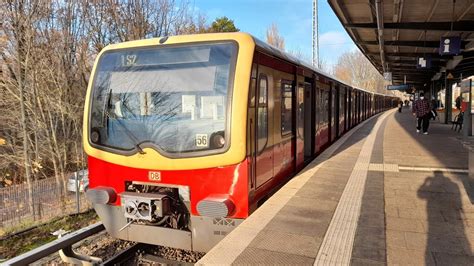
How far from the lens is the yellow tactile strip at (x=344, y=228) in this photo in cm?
324

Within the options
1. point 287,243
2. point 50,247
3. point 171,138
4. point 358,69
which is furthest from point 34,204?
point 358,69

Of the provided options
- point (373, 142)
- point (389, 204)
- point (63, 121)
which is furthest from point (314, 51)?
point (389, 204)

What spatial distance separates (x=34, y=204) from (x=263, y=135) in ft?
33.5

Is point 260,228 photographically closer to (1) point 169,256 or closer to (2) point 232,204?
(2) point 232,204

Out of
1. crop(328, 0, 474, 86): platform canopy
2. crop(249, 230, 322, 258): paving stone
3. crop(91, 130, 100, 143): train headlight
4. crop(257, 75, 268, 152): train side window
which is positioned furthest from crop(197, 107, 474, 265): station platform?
crop(328, 0, 474, 86): platform canopy

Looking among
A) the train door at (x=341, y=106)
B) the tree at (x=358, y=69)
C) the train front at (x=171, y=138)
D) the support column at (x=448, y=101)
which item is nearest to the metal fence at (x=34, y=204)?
the train front at (x=171, y=138)

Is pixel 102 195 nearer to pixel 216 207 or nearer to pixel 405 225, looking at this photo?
pixel 216 207

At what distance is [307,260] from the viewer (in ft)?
10.4

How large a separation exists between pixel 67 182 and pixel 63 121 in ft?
9.13

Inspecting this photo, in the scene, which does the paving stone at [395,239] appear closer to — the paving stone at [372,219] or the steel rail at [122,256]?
the paving stone at [372,219]

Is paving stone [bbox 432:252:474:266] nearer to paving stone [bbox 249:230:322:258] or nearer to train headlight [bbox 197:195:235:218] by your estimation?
paving stone [bbox 249:230:322:258]

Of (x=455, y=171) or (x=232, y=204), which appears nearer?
(x=232, y=204)

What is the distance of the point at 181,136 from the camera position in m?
4.23

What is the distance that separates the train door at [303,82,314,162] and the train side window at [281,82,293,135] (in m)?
1.44
